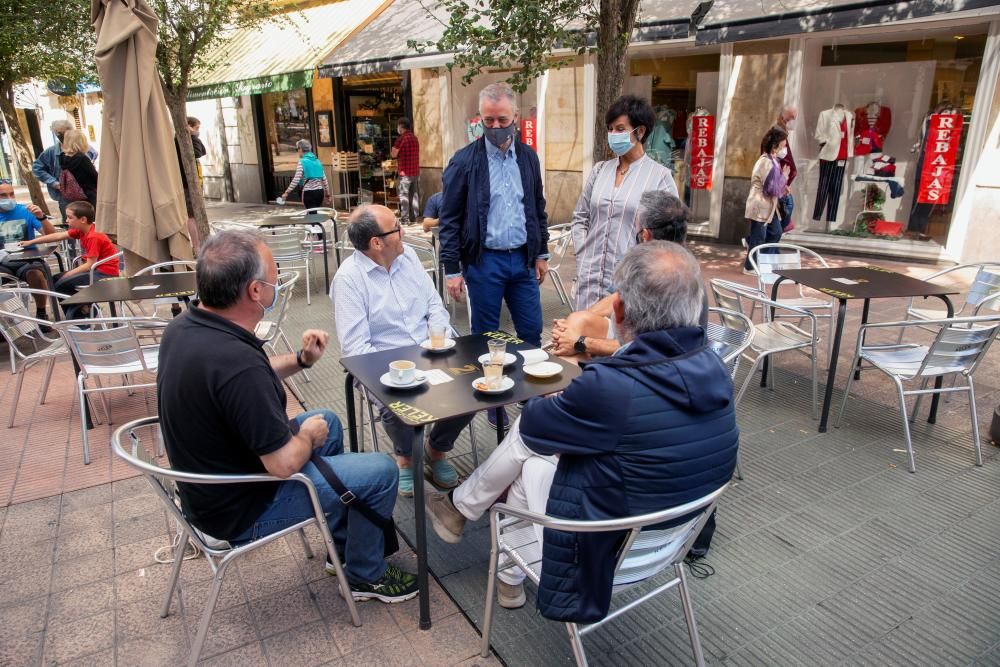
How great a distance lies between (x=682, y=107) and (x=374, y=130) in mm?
6886

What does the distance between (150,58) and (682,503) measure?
177 inches

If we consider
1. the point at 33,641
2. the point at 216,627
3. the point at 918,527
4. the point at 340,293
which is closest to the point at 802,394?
the point at 918,527

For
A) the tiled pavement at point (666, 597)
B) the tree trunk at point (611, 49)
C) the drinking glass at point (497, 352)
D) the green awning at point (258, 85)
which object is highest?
the green awning at point (258, 85)

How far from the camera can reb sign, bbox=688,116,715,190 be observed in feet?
32.6

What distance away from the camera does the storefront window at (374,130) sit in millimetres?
14352

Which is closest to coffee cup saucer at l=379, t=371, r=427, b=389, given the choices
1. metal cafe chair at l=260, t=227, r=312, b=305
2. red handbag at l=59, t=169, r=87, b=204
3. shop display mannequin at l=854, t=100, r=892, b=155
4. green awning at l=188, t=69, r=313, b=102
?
metal cafe chair at l=260, t=227, r=312, b=305

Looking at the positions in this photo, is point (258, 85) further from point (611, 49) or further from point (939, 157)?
point (939, 157)

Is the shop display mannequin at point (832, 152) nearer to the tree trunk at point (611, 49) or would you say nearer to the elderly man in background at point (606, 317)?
the tree trunk at point (611, 49)

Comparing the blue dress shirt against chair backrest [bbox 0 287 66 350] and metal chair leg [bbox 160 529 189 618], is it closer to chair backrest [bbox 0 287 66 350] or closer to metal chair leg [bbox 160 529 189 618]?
metal chair leg [bbox 160 529 189 618]

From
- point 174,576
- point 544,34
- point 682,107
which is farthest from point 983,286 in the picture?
point 682,107

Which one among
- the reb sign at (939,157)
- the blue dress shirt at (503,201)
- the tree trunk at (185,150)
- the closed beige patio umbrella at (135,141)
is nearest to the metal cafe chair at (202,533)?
the blue dress shirt at (503,201)

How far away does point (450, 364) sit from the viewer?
2.85 meters

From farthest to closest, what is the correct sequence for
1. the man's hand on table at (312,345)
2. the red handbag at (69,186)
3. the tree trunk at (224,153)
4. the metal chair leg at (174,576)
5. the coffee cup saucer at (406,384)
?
the tree trunk at (224,153) → the red handbag at (69,186) → the man's hand on table at (312,345) → the coffee cup saucer at (406,384) → the metal chair leg at (174,576)

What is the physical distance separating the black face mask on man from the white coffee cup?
5.59ft
